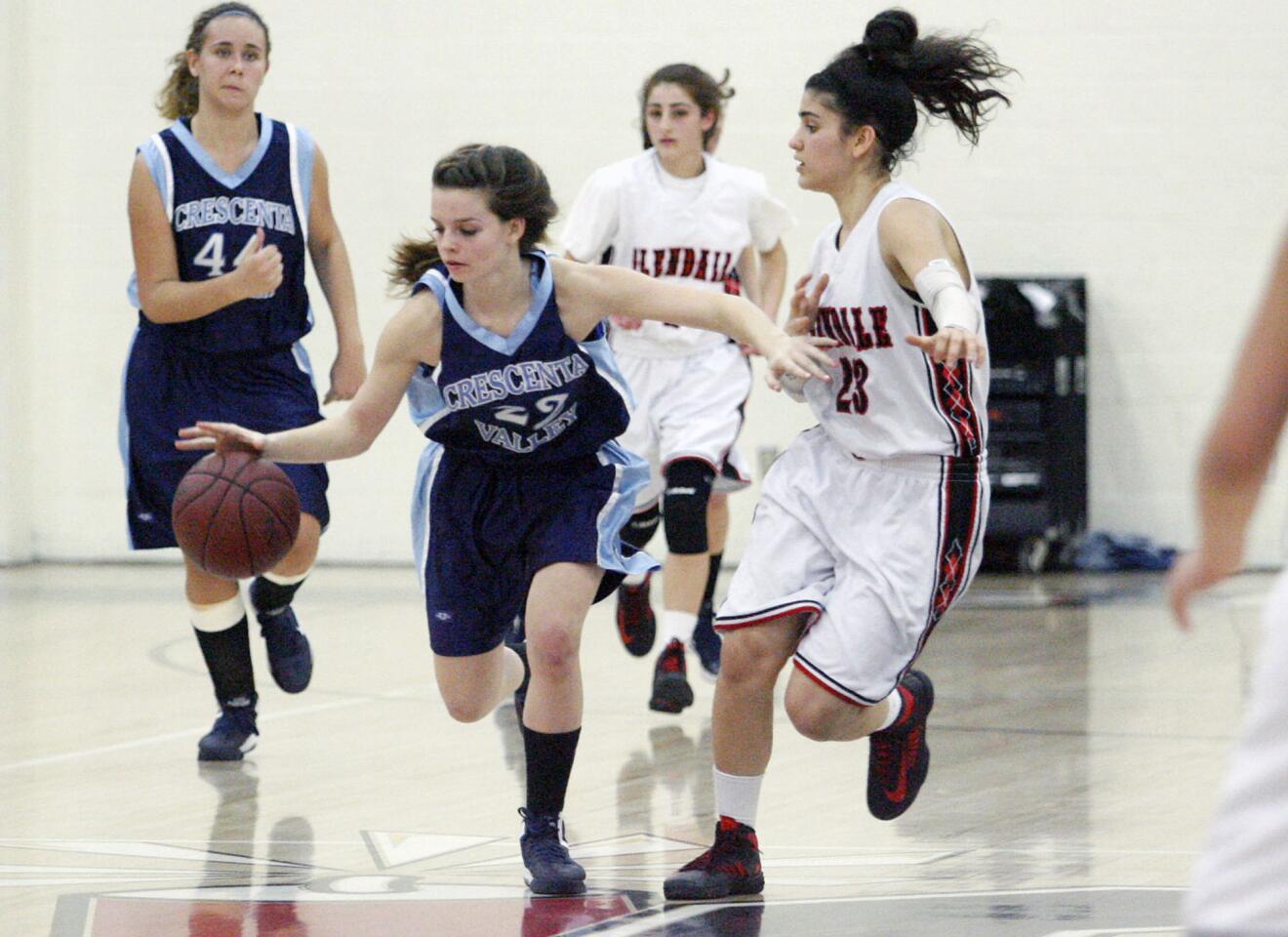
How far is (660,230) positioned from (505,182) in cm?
218

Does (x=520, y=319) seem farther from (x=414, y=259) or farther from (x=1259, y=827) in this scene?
(x=1259, y=827)

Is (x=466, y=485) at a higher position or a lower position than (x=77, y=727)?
higher

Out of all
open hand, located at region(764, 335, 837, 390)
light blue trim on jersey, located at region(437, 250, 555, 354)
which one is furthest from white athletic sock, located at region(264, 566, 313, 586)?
open hand, located at region(764, 335, 837, 390)

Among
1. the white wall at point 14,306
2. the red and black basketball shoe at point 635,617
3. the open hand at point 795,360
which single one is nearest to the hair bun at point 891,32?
the open hand at point 795,360

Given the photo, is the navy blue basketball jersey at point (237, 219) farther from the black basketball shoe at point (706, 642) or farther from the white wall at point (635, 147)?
the white wall at point (635, 147)

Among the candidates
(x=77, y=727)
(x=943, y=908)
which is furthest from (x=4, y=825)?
(x=943, y=908)

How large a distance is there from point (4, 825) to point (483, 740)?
4.50ft

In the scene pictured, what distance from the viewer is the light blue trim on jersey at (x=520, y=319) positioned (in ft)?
11.5

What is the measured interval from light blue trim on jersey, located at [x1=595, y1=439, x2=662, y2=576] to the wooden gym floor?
0.57m

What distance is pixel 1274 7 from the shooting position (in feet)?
29.1

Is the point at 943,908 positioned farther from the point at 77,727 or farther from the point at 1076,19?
the point at 1076,19

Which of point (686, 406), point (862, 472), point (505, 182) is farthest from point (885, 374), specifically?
point (686, 406)

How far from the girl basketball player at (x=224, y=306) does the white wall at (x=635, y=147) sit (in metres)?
4.52

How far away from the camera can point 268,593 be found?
484 centimetres
